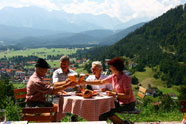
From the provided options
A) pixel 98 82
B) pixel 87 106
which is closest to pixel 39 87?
pixel 87 106

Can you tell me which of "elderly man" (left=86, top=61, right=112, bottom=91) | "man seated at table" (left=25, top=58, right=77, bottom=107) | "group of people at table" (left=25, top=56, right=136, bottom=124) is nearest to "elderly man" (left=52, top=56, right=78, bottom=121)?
"elderly man" (left=86, top=61, right=112, bottom=91)

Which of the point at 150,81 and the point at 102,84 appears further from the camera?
the point at 150,81

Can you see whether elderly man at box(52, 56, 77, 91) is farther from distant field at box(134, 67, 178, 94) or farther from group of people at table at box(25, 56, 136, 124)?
distant field at box(134, 67, 178, 94)

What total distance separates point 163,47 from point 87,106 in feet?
358

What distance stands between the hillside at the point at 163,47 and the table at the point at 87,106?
244 ft

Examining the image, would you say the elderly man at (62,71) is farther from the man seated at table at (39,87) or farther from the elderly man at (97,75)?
the man seated at table at (39,87)

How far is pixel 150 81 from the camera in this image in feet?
250

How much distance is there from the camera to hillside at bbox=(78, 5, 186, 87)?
80.7 meters

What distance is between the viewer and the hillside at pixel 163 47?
80688 mm

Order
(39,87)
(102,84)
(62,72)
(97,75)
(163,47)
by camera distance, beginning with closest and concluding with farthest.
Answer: (39,87)
(102,84)
(97,75)
(62,72)
(163,47)

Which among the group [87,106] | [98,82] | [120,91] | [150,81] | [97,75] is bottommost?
[150,81]

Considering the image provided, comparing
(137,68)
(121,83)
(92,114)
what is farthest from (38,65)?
(137,68)

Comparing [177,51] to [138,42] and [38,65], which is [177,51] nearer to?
[138,42]

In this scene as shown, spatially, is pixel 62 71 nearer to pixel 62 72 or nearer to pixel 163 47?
pixel 62 72
